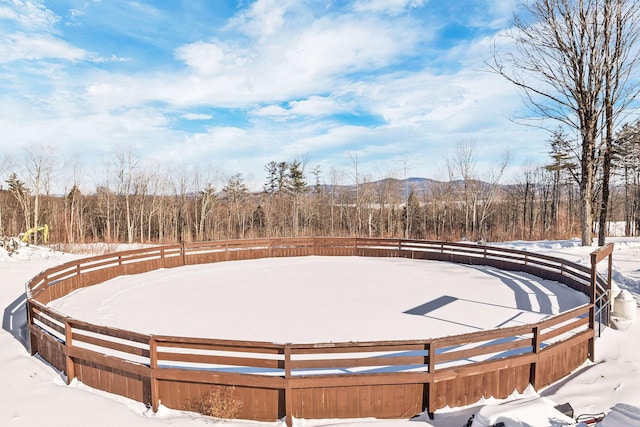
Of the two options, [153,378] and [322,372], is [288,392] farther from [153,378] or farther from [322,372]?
[153,378]

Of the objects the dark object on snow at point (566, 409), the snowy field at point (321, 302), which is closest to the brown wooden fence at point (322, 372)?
the dark object on snow at point (566, 409)

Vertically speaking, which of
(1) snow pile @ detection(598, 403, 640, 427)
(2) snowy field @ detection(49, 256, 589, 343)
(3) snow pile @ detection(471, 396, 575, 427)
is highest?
(1) snow pile @ detection(598, 403, 640, 427)

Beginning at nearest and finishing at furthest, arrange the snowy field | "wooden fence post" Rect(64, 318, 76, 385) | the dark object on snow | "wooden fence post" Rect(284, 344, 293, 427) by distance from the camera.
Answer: the dark object on snow
"wooden fence post" Rect(284, 344, 293, 427)
"wooden fence post" Rect(64, 318, 76, 385)
the snowy field

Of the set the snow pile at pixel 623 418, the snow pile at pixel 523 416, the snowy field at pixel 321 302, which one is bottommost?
the snowy field at pixel 321 302

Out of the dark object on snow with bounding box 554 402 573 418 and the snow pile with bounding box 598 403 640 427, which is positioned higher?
the snow pile with bounding box 598 403 640 427

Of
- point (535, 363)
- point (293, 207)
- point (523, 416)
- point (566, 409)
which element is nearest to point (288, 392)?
point (523, 416)

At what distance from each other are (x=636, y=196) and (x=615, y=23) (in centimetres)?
2767

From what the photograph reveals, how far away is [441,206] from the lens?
41.5 m

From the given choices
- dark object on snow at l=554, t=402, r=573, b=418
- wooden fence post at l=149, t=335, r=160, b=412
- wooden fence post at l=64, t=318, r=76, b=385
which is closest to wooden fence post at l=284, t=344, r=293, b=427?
wooden fence post at l=149, t=335, r=160, b=412

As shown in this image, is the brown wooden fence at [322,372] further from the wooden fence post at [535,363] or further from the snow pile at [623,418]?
the snow pile at [623,418]

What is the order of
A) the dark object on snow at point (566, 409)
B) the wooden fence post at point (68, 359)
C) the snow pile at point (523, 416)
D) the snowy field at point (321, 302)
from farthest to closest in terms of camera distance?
the snowy field at point (321, 302), the wooden fence post at point (68, 359), the dark object on snow at point (566, 409), the snow pile at point (523, 416)

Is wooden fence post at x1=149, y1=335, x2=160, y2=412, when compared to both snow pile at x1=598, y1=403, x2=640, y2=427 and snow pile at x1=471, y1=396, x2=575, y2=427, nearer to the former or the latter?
snow pile at x1=471, y1=396, x2=575, y2=427

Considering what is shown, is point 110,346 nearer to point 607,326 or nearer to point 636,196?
point 607,326

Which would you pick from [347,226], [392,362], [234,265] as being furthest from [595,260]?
[347,226]
